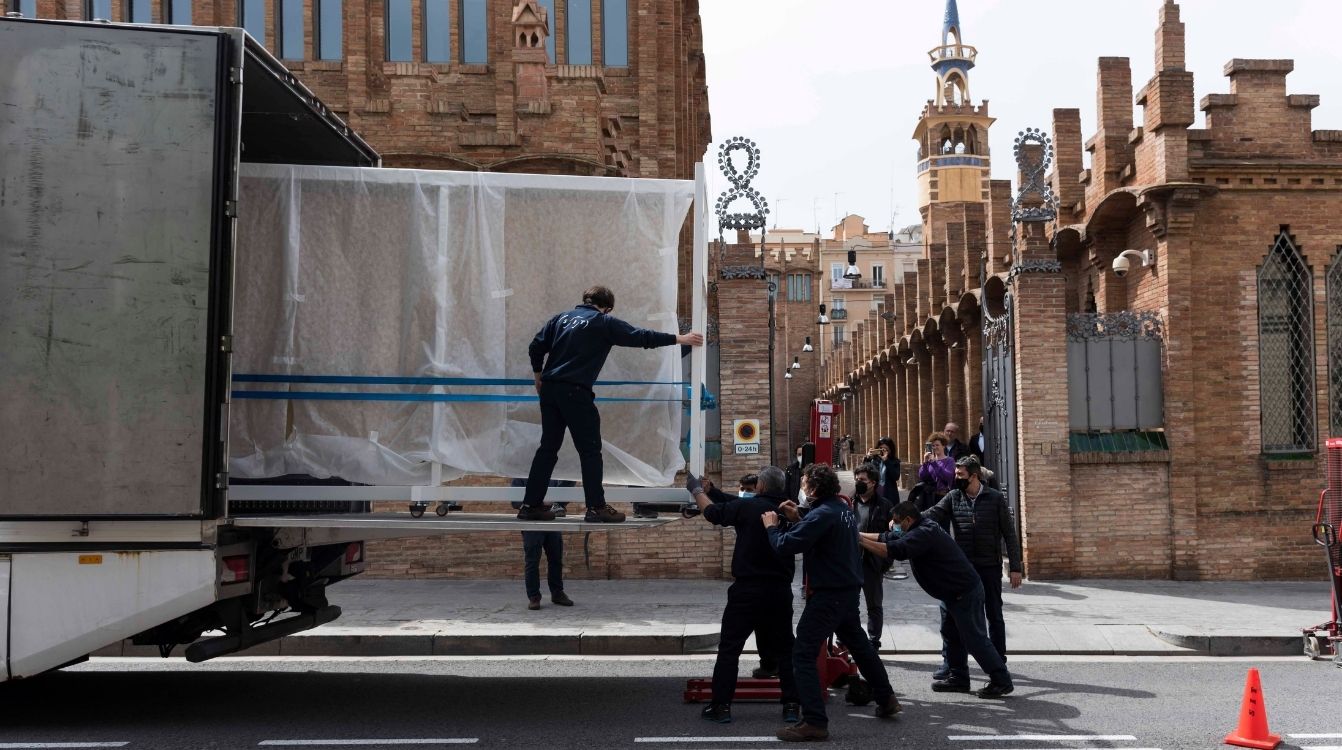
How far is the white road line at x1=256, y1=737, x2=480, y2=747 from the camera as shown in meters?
7.25

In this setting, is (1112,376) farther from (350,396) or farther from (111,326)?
(111,326)

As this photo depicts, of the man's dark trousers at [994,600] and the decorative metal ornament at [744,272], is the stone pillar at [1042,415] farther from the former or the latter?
the man's dark trousers at [994,600]

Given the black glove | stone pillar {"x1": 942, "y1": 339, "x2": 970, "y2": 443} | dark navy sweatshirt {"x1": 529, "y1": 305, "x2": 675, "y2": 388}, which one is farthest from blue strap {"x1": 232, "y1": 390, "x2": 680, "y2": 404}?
stone pillar {"x1": 942, "y1": 339, "x2": 970, "y2": 443}

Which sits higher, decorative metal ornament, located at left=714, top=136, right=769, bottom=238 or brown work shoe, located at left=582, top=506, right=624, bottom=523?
decorative metal ornament, located at left=714, top=136, right=769, bottom=238

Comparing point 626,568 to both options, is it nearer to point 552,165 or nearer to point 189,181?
point 552,165

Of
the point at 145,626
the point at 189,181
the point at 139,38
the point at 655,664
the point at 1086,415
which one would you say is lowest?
the point at 655,664

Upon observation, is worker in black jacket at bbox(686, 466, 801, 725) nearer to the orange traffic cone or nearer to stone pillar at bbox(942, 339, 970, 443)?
the orange traffic cone

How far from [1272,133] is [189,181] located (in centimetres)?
1391

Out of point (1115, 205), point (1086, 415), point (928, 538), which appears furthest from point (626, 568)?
point (1115, 205)

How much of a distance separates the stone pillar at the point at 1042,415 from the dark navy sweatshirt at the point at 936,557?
6998 mm

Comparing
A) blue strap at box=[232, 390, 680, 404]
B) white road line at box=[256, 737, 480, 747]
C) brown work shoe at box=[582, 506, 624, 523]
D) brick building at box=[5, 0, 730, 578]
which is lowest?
white road line at box=[256, 737, 480, 747]

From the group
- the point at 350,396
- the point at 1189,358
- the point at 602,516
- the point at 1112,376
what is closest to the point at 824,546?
the point at 602,516

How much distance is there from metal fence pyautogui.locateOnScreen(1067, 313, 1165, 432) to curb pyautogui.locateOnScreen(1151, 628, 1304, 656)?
5.23 meters

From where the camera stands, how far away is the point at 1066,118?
65.0ft
